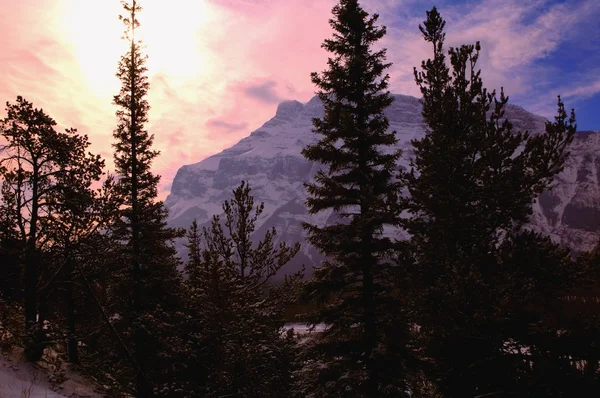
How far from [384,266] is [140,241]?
428 inches

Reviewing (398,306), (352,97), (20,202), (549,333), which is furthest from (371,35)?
(20,202)

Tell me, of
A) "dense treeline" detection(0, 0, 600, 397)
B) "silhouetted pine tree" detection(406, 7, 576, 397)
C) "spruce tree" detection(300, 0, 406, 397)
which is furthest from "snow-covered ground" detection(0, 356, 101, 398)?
"silhouetted pine tree" detection(406, 7, 576, 397)

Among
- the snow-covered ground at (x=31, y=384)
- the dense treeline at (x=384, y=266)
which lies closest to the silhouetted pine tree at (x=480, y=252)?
the dense treeline at (x=384, y=266)

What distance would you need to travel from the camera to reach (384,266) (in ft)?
38.9

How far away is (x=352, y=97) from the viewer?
1284 cm

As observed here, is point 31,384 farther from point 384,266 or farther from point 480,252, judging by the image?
point 480,252

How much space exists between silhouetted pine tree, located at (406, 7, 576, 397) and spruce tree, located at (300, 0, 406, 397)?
131cm

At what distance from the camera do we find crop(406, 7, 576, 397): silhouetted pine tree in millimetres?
8859

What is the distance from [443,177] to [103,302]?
51.4 feet

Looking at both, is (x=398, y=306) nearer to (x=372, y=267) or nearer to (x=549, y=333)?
(x=372, y=267)

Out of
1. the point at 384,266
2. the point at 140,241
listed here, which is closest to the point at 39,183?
the point at 140,241

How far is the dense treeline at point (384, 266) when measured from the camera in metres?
9.04

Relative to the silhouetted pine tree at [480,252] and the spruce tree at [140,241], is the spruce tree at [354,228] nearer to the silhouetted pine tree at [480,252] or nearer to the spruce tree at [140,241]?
the silhouetted pine tree at [480,252]

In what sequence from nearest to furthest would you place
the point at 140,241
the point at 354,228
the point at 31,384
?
the point at 31,384 < the point at 354,228 < the point at 140,241
